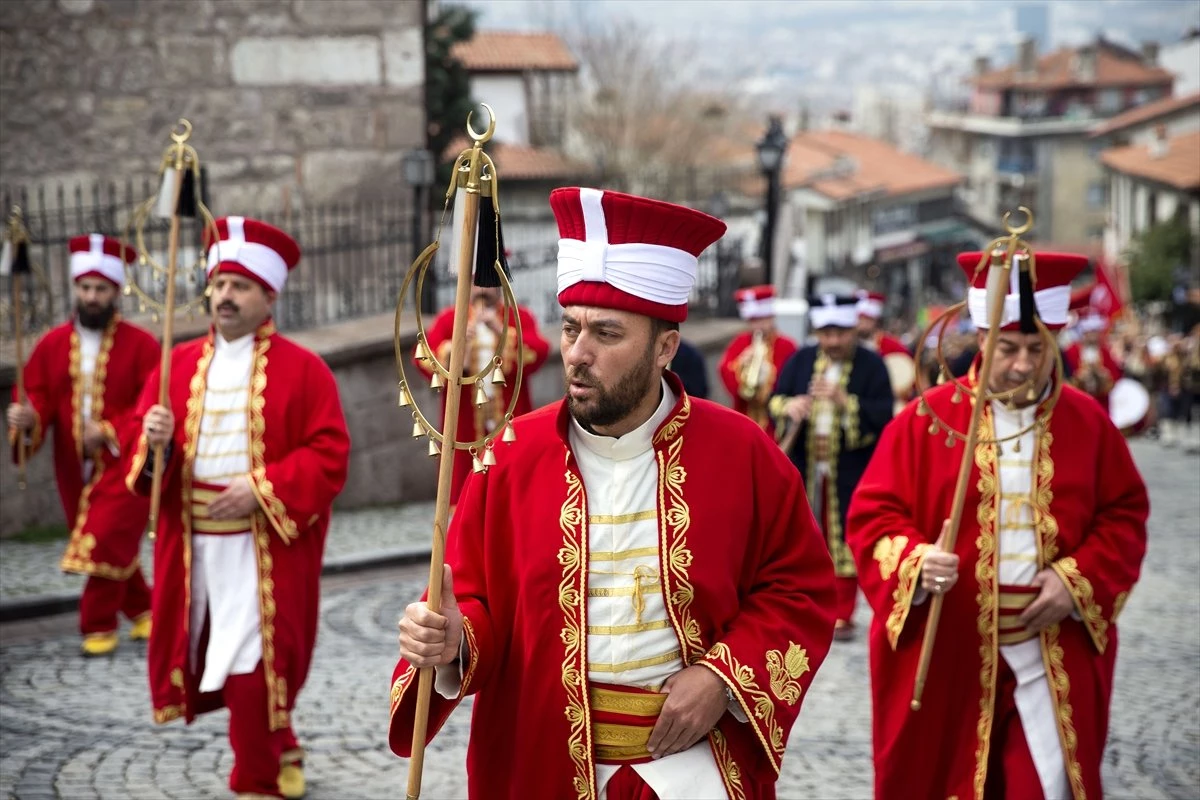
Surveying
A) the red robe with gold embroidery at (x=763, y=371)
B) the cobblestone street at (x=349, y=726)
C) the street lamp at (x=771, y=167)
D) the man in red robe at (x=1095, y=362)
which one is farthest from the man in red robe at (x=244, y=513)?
the man in red robe at (x=1095, y=362)

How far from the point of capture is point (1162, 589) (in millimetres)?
10930

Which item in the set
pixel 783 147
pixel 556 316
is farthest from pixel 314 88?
pixel 783 147

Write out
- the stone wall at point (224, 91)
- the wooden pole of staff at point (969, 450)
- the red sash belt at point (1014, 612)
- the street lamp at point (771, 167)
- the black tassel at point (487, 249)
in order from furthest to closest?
the street lamp at point (771, 167) → the stone wall at point (224, 91) → the red sash belt at point (1014, 612) → the wooden pole of staff at point (969, 450) → the black tassel at point (487, 249)

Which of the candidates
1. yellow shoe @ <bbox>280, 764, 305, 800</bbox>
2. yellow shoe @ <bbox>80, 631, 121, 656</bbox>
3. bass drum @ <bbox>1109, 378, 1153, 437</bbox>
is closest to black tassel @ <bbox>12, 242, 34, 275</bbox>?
yellow shoe @ <bbox>80, 631, 121, 656</bbox>

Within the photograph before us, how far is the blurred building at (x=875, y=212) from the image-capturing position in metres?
79.9

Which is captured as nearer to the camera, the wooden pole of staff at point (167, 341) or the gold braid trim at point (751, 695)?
the gold braid trim at point (751, 695)

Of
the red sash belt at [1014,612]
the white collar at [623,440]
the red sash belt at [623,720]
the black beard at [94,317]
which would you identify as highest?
the white collar at [623,440]

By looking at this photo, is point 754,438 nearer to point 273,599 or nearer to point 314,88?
point 273,599

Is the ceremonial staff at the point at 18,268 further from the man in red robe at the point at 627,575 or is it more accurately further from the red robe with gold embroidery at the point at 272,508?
the man in red robe at the point at 627,575

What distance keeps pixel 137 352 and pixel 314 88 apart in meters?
6.57

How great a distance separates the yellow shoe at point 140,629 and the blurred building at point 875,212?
220ft

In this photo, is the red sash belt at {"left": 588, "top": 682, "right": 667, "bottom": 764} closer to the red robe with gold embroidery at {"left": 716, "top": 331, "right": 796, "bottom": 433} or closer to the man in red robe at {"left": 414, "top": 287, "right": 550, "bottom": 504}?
the man in red robe at {"left": 414, "top": 287, "right": 550, "bottom": 504}

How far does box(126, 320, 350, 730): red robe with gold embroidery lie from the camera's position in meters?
6.38

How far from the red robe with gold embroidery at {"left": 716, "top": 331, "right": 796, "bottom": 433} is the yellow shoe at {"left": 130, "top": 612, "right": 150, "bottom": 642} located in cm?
393
